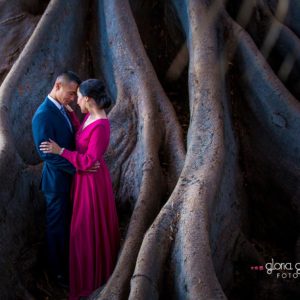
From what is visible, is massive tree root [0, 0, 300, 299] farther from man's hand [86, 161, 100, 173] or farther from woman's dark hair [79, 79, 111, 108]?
woman's dark hair [79, 79, 111, 108]

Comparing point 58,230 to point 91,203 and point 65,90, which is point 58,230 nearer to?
point 91,203

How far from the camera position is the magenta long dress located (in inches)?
134

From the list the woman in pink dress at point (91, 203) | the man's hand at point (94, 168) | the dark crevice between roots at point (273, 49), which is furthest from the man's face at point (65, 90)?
the dark crevice between roots at point (273, 49)

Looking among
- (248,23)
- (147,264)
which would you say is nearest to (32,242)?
(147,264)

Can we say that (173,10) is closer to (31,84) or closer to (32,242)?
(31,84)

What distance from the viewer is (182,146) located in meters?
3.95

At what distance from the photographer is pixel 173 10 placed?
489 cm

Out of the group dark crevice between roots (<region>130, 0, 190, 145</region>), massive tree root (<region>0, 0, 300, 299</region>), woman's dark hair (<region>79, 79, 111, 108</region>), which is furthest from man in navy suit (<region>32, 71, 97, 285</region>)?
dark crevice between roots (<region>130, 0, 190, 145</region>)

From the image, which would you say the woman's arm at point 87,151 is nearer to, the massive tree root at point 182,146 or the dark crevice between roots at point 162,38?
the massive tree root at point 182,146

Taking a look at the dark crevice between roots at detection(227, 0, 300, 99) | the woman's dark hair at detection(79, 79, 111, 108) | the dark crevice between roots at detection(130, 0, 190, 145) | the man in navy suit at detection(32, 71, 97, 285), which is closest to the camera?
the woman's dark hair at detection(79, 79, 111, 108)

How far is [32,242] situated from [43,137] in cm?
105

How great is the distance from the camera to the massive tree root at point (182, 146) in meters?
3.35

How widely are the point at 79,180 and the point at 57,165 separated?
0.19m

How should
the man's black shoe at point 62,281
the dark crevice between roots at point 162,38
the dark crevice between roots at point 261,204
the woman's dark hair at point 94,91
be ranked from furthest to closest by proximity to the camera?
the dark crevice between roots at point 162,38 < the dark crevice between roots at point 261,204 < the man's black shoe at point 62,281 < the woman's dark hair at point 94,91
